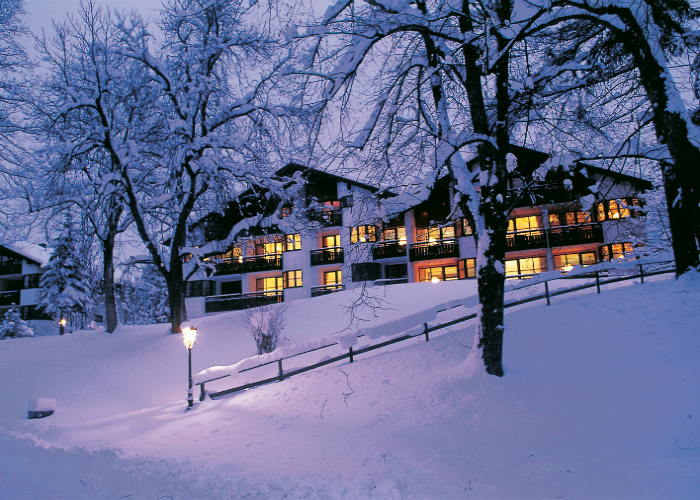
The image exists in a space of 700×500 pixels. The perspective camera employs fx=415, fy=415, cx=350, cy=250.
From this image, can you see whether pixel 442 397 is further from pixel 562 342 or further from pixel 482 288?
pixel 562 342

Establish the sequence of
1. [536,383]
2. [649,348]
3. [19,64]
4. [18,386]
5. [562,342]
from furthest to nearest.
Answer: [18,386] → [19,64] → [562,342] → [649,348] → [536,383]

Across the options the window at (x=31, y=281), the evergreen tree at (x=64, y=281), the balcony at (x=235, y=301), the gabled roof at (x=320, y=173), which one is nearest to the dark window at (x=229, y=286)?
the balcony at (x=235, y=301)

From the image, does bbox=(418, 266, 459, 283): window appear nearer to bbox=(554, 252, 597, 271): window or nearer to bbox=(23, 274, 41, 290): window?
bbox=(554, 252, 597, 271): window

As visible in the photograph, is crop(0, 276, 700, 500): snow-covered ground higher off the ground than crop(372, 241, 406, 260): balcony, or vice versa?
crop(372, 241, 406, 260): balcony

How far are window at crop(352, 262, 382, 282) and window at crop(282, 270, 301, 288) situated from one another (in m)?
5.50

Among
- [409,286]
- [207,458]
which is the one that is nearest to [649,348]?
[207,458]

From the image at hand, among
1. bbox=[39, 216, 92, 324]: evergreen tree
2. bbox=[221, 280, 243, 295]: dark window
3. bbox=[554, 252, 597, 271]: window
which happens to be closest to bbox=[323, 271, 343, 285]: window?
bbox=[221, 280, 243, 295]: dark window

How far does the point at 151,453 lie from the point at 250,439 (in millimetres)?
1852

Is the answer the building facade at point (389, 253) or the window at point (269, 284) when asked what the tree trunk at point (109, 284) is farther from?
the window at point (269, 284)

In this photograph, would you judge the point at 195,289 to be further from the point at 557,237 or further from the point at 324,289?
the point at 557,237

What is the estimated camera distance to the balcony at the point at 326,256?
32188 mm

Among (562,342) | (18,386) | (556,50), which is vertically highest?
(556,50)

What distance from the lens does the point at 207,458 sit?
7344 millimetres

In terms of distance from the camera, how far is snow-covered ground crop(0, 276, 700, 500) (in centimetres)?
532
